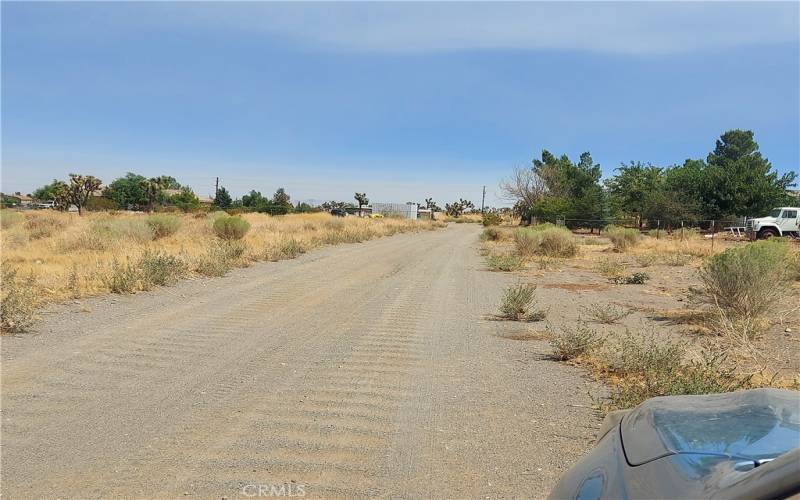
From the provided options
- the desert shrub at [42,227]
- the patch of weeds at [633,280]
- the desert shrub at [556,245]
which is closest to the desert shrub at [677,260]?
the desert shrub at [556,245]

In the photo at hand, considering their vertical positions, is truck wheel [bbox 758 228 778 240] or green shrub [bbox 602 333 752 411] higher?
truck wheel [bbox 758 228 778 240]

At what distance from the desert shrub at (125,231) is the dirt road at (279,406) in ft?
44.0

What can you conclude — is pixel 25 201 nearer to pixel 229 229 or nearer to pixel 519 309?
pixel 229 229

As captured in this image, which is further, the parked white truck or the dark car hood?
the parked white truck

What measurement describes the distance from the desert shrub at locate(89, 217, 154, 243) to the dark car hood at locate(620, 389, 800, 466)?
22078mm

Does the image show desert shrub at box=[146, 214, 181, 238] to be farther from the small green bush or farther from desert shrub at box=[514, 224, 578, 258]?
desert shrub at box=[514, 224, 578, 258]

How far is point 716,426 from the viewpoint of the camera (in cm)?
206

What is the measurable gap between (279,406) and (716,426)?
4.15m

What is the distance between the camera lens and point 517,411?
5.52m

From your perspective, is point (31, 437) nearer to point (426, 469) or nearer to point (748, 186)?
point (426, 469)

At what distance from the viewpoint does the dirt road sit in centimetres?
399

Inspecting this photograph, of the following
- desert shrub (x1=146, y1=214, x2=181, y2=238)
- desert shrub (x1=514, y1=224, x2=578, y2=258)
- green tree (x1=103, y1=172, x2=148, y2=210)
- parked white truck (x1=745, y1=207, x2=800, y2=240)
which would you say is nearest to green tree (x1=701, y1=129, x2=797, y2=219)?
parked white truck (x1=745, y1=207, x2=800, y2=240)

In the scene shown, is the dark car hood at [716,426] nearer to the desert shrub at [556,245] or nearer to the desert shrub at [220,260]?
the desert shrub at [220,260]

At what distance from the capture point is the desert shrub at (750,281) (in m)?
10.1
